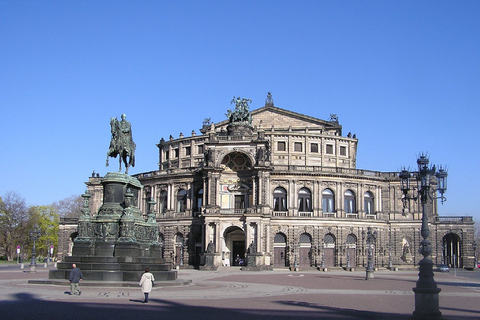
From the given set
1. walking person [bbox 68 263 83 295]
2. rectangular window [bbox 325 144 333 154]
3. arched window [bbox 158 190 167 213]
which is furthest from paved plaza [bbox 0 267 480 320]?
rectangular window [bbox 325 144 333 154]

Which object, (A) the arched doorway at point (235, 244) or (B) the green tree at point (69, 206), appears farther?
(B) the green tree at point (69, 206)

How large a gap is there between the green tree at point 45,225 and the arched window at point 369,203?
7405cm

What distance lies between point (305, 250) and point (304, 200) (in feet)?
22.4

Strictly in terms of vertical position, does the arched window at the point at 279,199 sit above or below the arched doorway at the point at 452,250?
above

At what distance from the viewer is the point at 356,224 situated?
256 feet

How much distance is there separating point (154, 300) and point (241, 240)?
50986 mm

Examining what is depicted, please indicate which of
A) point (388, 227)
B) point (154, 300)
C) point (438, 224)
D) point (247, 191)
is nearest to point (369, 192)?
point (388, 227)

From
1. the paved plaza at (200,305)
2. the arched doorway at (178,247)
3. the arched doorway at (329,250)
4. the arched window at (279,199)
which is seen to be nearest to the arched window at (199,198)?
the arched doorway at (178,247)

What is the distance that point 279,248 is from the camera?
76188 mm

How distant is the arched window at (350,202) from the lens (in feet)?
261

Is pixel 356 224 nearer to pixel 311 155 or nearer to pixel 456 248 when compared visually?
pixel 311 155

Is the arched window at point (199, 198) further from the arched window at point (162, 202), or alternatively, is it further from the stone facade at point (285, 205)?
the arched window at point (162, 202)

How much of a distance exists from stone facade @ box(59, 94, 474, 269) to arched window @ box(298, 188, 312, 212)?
0.47 ft

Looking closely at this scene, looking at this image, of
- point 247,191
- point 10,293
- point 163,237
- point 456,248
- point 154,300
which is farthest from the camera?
point 456,248
